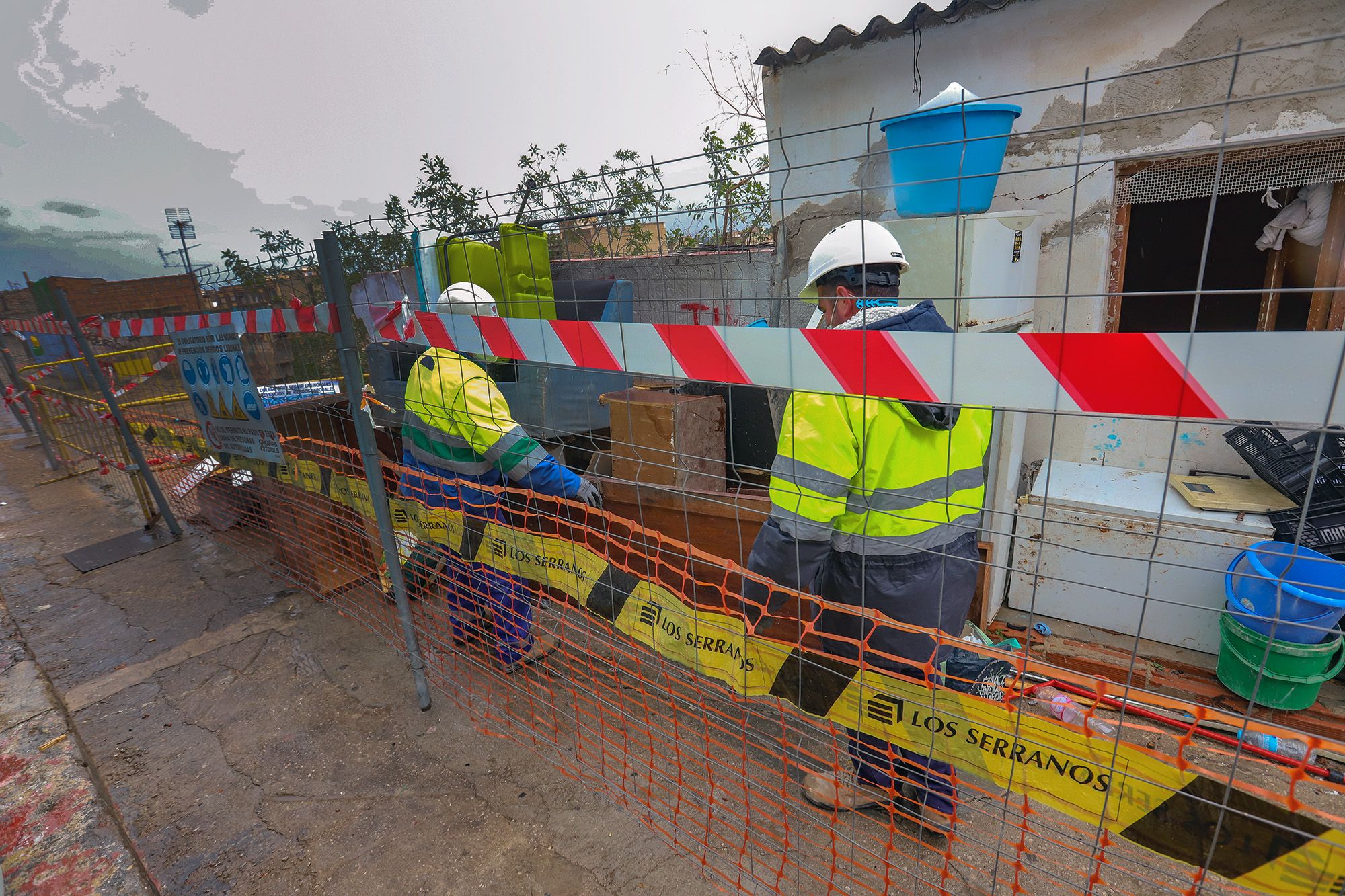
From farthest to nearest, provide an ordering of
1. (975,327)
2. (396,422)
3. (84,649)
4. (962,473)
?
(396,422) → (84,649) → (975,327) → (962,473)

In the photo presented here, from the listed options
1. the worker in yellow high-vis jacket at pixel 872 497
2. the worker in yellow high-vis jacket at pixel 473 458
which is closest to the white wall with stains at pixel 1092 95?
the worker in yellow high-vis jacket at pixel 872 497

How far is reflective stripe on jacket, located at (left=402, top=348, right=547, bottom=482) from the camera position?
114 inches

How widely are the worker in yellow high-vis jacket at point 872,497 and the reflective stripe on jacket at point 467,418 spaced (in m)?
1.33

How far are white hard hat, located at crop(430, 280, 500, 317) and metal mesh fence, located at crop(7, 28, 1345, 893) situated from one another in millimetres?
105

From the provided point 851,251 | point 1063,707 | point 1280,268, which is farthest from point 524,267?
point 1280,268

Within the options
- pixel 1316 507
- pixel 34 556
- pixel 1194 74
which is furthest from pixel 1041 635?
pixel 34 556

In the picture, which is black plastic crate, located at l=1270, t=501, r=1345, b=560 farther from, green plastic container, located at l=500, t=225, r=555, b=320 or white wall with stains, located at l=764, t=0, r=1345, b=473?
green plastic container, located at l=500, t=225, r=555, b=320

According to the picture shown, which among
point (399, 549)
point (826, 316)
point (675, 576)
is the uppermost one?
point (826, 316)

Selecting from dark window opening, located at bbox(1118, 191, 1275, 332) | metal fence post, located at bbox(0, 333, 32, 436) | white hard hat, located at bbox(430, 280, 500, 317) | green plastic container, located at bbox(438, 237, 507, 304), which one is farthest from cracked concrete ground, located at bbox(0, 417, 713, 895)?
metal fence post, located at bbox(0, 333, 32, 436)

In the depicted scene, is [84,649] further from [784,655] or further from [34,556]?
[784,655]

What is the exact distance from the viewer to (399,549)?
10.5 feet

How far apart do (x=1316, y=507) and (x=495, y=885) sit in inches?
156

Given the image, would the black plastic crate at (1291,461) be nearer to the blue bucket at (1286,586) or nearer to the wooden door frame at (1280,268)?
the blue bucket at (1286,586)

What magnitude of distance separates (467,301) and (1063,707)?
2.81 meters
